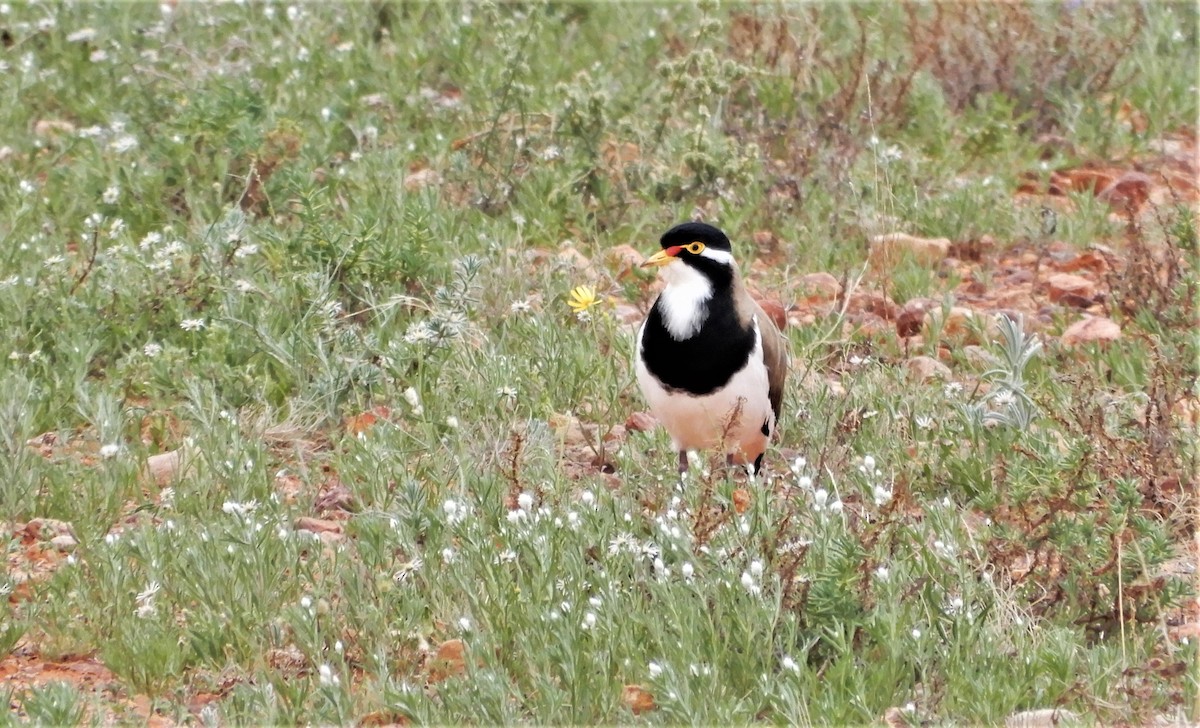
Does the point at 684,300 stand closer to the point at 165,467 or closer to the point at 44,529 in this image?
the point at 165,467

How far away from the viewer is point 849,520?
5.26 meters

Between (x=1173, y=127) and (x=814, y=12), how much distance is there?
223 cm

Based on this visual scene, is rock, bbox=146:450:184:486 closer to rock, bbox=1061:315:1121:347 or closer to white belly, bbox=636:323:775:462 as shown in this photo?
white belly, bbox=636:323:775:462

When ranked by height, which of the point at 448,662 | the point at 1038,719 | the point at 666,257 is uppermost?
the point at 666,257

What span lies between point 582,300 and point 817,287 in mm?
1605

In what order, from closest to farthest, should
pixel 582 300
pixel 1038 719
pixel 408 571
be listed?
pixel 1038 719 < pixel 408 571 < pixel 582 300

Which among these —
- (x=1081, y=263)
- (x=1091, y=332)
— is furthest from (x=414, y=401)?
(x=1081, y=263)

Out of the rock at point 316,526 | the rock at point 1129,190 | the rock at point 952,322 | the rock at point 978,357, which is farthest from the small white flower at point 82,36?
the rock at point 1129,190

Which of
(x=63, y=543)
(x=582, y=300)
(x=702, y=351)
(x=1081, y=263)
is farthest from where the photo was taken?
(x=1081, y=263)

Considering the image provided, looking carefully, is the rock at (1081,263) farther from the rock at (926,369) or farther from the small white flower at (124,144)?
the small white flower at (124,144)

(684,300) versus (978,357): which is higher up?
(684,300)

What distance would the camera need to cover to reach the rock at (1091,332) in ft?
23.9

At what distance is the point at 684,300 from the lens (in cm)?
596

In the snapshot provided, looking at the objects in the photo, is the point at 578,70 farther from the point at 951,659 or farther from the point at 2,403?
the point at 951,659
